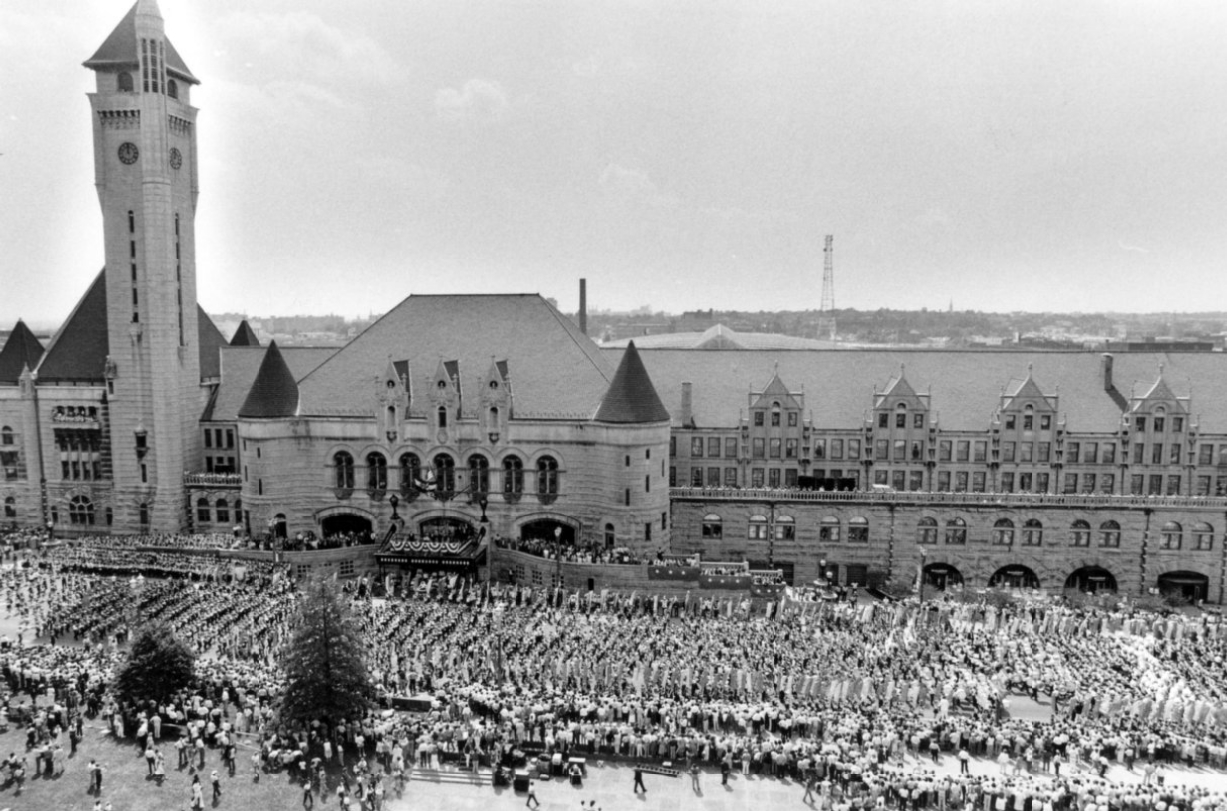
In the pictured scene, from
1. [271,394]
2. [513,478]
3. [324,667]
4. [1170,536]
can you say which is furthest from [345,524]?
[1170,536]

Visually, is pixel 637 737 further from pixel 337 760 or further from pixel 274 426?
pixel 274 426

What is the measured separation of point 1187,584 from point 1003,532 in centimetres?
1339

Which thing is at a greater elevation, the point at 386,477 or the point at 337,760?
the point at 386,477

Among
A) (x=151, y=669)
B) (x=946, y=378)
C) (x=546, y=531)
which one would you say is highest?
(x=946, y=378)

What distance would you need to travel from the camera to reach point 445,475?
231 feet

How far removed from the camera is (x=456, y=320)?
7500 cm

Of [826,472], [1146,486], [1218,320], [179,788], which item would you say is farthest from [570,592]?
[1218,320]

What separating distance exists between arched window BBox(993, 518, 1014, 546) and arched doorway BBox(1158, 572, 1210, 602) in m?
10.7

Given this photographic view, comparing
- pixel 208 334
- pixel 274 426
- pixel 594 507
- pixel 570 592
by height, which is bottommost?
pixel 570 592

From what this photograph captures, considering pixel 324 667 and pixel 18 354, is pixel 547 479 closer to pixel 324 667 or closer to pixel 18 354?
pixel 324 667

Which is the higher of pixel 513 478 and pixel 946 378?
pixel 946 378

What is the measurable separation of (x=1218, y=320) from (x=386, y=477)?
19528 centimetres

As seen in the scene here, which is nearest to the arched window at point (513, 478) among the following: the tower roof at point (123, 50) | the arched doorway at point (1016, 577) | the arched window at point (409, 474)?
the arched window at point (409, 474)

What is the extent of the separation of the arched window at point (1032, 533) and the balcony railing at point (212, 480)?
6016 centimetres
